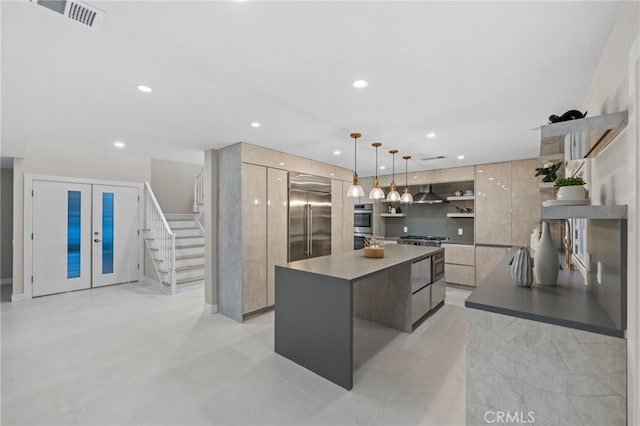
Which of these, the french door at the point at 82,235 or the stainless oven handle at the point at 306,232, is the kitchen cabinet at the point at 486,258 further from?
the french door at the point at 82,235

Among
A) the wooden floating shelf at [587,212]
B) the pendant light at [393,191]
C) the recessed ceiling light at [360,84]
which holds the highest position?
the recessed ceiling light at [360,84]

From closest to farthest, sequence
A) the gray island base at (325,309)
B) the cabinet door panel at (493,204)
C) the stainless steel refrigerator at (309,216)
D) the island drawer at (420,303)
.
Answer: the gray island base at (325,309)
the island drawer at (420,303)
the stainless steel refrigerator at (309,216)
the cabinet door panel at (493,204)

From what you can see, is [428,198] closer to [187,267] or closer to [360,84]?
[360,84]

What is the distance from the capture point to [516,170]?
16.5ft

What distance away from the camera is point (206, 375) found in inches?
101

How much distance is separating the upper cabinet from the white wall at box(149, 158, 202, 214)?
26.1 feet

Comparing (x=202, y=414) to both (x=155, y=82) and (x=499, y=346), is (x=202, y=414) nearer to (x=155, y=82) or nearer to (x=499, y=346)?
(x=499, y=346)

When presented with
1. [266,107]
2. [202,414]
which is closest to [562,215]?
[266,107]

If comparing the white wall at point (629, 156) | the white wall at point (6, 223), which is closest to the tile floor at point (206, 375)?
the white wall at point (629, 156)

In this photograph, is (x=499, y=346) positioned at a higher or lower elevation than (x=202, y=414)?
higher

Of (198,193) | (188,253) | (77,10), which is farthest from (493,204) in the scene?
(198,193)

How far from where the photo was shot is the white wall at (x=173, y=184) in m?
7.42

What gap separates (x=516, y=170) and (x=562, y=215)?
14.3 ft

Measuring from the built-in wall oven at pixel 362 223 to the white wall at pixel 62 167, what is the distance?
4.95 metres
